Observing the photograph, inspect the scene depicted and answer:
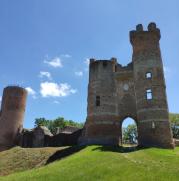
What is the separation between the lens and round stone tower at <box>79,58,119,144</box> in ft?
110

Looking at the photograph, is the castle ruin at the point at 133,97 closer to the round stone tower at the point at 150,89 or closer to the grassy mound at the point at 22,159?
the round stone tower at the point at 150,89

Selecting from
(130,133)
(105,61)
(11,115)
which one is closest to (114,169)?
(105,61)

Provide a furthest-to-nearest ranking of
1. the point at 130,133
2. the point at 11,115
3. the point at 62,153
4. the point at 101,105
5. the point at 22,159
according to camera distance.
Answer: the point at 130,133 → the point at 11,115 → the point at 101,105 → the point at 62,153 → the point at 22,159

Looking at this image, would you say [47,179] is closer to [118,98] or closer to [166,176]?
[166,176]

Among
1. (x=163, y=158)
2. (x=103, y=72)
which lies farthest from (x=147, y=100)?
(x=163, y=158)

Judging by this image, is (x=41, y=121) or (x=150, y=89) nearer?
(x=150, y=89)

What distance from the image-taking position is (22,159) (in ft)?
98.8

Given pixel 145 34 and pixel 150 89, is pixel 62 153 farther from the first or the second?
pixel 145 34

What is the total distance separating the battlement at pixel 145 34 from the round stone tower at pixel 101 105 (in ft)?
15.0

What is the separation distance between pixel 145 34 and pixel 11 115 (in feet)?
90.5

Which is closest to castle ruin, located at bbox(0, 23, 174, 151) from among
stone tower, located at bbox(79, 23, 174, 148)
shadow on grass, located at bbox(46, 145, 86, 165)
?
stone tower, located at bbox(79, 23, 174, 148)

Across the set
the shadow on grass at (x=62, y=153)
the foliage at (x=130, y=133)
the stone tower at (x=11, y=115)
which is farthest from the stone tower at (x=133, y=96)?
the foliage at (x=130, y=133)

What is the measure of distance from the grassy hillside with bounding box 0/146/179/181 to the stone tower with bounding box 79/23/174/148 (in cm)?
644

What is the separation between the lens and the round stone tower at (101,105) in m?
Answer: 33.6
